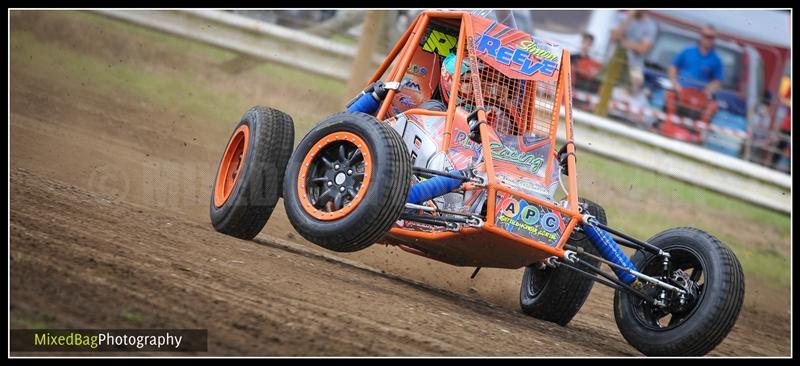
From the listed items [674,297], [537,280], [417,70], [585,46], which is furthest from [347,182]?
[585,46]

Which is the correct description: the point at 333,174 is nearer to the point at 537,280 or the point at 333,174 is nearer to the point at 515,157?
the point at 515,157

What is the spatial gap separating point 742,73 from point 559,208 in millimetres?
10196

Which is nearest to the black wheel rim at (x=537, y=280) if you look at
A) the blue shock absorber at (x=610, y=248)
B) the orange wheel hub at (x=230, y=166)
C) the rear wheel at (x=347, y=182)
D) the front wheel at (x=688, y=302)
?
the front wheel at (x=688, y=302)

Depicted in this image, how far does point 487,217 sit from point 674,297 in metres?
1.19

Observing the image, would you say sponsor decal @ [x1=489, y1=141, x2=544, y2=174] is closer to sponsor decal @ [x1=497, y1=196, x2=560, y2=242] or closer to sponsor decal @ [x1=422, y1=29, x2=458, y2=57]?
sponsor decal @ [x1=497, y1=196, x2=560, y2=242]

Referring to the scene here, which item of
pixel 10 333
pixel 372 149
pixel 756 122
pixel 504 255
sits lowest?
pixel 10 333

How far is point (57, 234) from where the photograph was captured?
17.3ft

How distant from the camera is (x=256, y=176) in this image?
6.50m

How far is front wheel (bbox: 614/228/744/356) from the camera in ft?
17.6

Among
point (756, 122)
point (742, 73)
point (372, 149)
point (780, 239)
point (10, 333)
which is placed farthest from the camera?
point (742, 73)

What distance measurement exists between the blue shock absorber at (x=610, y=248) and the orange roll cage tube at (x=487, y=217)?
18cm

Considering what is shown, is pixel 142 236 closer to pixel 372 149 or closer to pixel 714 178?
pixel 372 149

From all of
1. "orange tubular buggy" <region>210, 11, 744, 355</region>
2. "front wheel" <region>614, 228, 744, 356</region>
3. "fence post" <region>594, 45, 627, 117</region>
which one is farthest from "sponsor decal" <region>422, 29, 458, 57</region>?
"fence post" <region>594, 45, 627, 117</region>

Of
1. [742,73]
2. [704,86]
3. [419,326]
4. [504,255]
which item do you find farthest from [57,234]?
[742,73]
